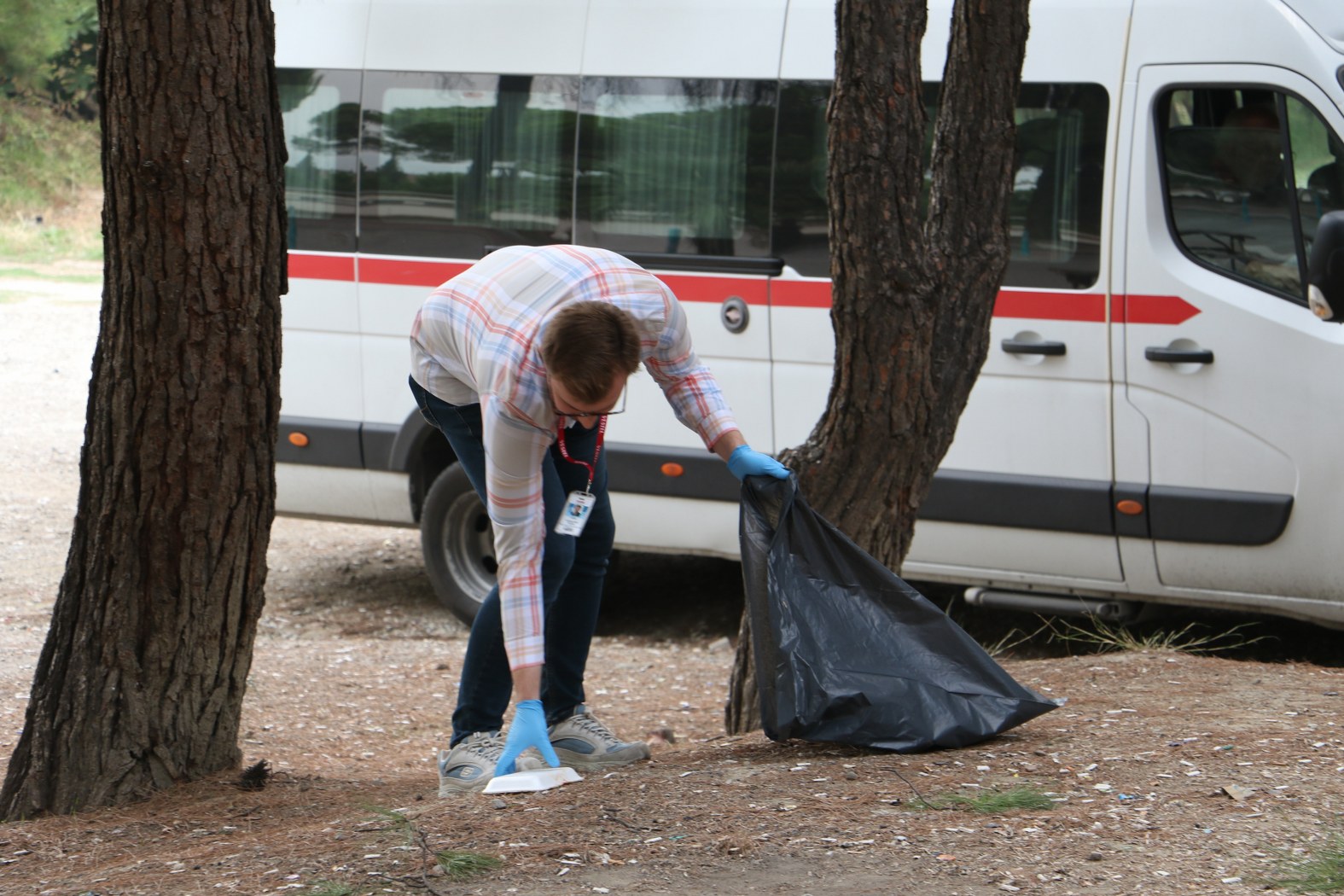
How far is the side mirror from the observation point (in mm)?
4772

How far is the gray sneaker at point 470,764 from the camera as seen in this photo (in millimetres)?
3793

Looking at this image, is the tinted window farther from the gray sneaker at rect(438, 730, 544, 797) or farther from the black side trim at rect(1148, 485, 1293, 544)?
the gray sneaker at rect(438, 730, 544, 797)

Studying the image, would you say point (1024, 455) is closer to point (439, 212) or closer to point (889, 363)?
point (889, 363)

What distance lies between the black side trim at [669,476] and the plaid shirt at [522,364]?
253 centimetres

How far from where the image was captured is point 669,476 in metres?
6.39

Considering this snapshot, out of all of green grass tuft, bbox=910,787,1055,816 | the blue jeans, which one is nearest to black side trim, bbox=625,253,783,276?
the blue jeans

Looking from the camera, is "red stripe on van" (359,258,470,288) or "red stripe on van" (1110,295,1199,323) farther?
"red stripe on van" (359,258,470,288)

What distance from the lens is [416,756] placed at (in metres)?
5.20

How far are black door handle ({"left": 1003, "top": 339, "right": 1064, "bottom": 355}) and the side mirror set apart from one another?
3.01 ft

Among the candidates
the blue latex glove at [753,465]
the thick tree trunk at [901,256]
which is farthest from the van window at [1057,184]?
the blue latex glove at [753,465]

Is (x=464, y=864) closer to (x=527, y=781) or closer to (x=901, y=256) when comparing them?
(x=527, y=781)

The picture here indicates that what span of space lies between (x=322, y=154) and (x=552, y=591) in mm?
3712

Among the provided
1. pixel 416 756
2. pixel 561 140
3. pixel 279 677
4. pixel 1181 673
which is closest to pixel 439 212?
pixel 561 140

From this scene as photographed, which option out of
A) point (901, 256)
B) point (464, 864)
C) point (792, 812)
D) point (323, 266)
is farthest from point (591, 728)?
point (323, 266)
